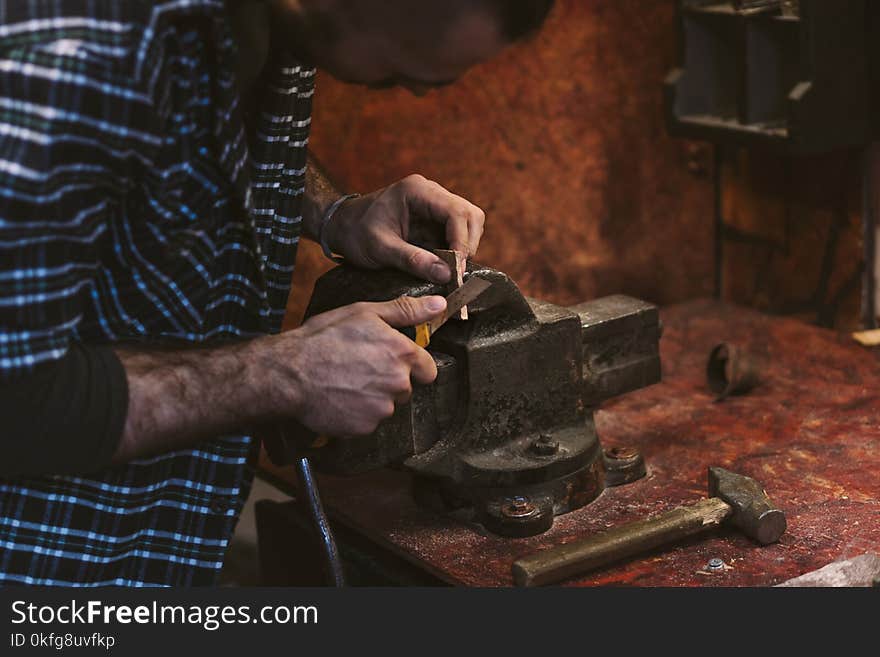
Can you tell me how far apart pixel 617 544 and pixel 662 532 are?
71 millimetres

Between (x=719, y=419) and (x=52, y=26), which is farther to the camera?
(x=719, y=419)

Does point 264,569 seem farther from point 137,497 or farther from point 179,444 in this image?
point 179,444

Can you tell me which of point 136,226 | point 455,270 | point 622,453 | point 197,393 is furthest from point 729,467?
point 136,226

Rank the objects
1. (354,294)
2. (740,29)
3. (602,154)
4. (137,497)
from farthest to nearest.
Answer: (602,154)
(740,29)
(354,294)
(137,497)

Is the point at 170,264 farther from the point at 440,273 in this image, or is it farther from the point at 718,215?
the point at 718,215

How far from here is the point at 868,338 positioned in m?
2.37

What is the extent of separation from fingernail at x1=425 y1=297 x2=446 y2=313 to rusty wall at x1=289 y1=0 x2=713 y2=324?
0.97 metres

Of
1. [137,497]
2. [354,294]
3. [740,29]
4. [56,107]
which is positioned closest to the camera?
[56,107]

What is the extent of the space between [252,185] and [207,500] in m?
0.45

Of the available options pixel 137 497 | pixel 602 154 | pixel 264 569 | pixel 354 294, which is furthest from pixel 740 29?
pixel 137 497

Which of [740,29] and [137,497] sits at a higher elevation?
[740,29]

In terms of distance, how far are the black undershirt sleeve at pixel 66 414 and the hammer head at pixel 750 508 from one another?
33.7 inches

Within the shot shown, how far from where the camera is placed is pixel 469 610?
4.77 feet

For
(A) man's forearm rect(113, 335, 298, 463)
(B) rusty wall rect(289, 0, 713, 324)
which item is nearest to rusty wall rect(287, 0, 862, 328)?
(B) rusty wall rect(289, 0, 713, 324)
